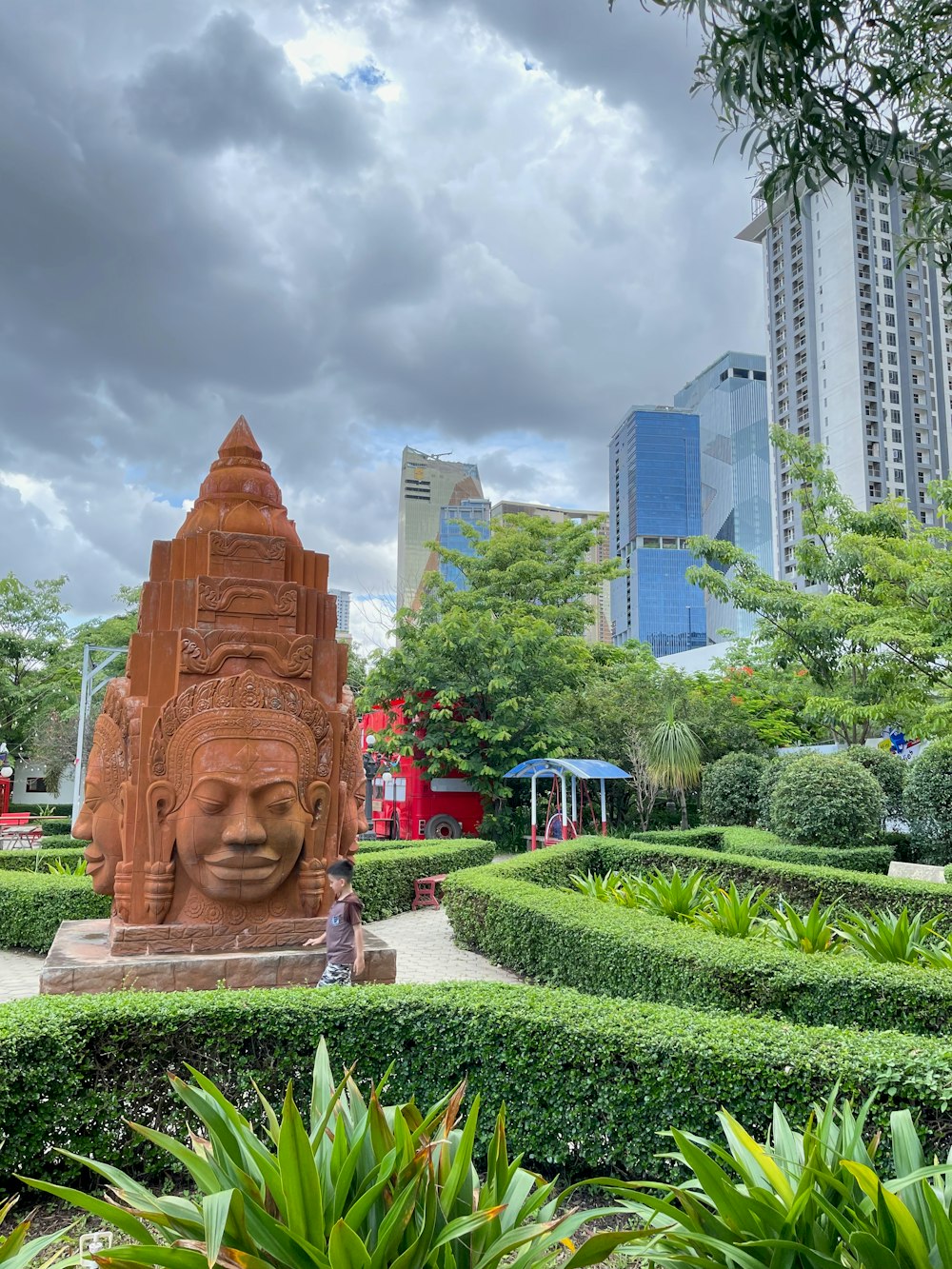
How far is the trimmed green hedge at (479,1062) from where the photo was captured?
3.75m

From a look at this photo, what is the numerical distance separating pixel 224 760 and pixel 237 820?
18.5 inches

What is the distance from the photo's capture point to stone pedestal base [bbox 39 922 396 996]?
623 centimetres

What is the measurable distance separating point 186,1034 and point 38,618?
116 ft

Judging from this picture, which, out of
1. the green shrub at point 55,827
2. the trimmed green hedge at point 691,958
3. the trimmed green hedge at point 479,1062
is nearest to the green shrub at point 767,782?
the trimmed green hedge at point 691,958

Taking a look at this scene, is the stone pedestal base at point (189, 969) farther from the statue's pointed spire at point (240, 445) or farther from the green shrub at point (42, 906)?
the statue's pointed spire at point (240, 445)

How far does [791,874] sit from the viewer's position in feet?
34.3

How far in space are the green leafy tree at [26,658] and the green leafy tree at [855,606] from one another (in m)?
26.8

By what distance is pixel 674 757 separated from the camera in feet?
67.8

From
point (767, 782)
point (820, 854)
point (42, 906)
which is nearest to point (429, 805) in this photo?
point (767, 782)

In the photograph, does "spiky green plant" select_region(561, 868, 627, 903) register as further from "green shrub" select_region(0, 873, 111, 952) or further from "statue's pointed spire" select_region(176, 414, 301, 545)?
"green shrub" select_region(0, 873, 111, 952)

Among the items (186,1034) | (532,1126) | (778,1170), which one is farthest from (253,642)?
(778,1170)

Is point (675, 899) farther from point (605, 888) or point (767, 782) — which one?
point (767, 782)

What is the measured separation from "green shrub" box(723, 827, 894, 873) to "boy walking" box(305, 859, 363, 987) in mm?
7970

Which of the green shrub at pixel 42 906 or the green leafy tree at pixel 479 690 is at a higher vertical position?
the green leafy tree at pixel 479 690
